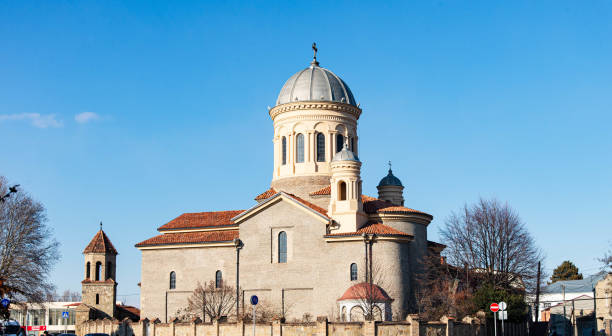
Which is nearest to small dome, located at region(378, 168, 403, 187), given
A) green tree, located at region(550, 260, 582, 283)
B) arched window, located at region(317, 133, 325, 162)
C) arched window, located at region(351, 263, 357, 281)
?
arched window, located at region(317, 133, 325, 162)

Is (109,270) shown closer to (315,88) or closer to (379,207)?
(315,88)

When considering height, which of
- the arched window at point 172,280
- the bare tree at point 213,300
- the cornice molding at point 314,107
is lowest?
the bare tree at point 213,300

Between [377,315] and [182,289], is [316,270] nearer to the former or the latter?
[377,315]

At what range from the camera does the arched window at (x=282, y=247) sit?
46562 millimetres

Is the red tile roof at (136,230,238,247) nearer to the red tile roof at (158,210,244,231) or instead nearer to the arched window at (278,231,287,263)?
the red tile roof at (158,210,244,231)

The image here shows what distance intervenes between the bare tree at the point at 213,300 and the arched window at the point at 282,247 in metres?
3.60

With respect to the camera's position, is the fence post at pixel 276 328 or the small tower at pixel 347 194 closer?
the fence post at pixel 276 328

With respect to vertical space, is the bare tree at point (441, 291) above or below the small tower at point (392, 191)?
below

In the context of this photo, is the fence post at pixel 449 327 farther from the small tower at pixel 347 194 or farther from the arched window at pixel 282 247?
the arched window at pixel 282 247

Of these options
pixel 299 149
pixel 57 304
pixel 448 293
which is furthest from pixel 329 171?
pixel 57 304

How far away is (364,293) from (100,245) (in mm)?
22498

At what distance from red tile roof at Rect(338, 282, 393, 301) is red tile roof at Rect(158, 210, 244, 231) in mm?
10812

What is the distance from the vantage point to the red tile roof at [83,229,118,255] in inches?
2146

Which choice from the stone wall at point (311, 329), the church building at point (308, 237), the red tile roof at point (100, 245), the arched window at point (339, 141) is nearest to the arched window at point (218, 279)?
the church building at point (308, 237)
